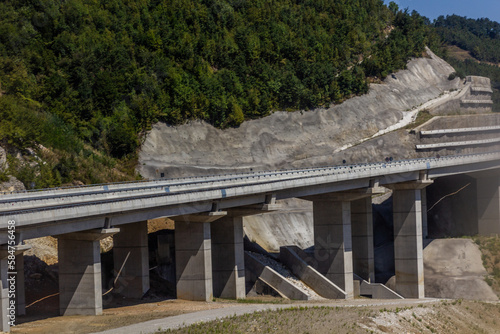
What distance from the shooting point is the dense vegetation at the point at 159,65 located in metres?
77.6

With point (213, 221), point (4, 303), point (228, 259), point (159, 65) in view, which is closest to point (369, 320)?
point (228, 259)

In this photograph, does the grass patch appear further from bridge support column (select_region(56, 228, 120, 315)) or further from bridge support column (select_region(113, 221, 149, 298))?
bridge support column (select_region(56, 228, 120, 315))

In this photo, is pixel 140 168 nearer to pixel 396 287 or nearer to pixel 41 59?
pixel 41 59

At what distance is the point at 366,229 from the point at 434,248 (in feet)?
34.2

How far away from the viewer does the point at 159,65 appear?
299 feet

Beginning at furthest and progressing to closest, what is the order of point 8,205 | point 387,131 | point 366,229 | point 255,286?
point 387,131 → point 366,229 → point 255,286 → point 8,205

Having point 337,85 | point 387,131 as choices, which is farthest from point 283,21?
point 387,131

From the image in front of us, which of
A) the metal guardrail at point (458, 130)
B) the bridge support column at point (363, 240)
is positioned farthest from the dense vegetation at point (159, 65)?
the bridge support column at point (363, 240)

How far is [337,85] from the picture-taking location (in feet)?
370

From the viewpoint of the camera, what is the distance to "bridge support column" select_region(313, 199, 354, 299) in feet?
212

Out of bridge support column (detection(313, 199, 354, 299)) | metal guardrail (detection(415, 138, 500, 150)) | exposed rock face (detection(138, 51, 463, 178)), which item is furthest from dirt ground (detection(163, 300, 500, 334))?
metal guardrail (detection(415, 138, 500, 150))

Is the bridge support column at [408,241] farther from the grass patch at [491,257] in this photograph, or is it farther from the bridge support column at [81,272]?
the bridge support column at [81,272]

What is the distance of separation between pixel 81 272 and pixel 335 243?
2929 centimetres

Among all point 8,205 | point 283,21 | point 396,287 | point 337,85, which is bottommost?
point 396,287
